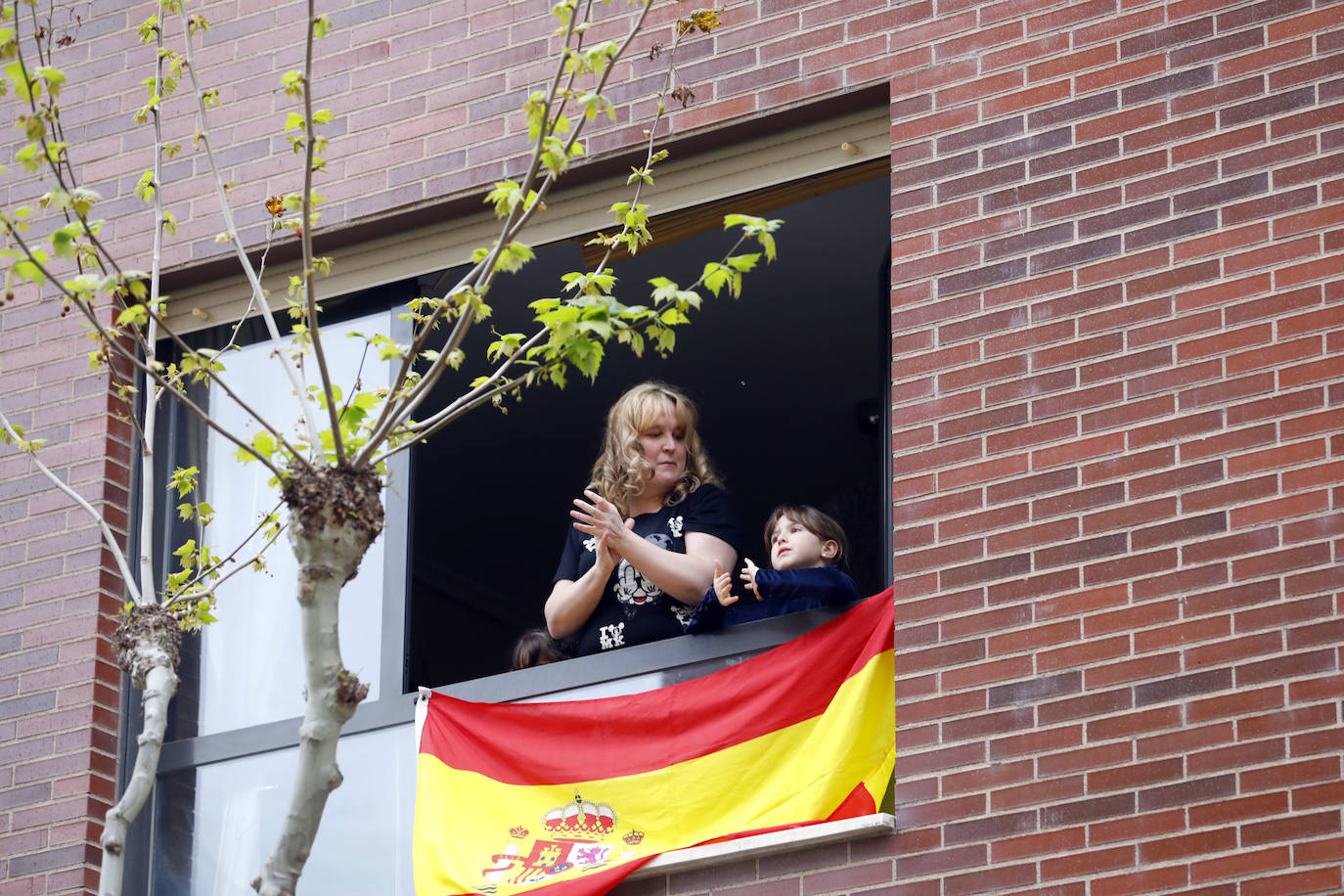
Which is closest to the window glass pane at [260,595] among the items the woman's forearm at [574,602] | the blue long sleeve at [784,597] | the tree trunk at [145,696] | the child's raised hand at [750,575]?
the woman's forearm at [574,602]

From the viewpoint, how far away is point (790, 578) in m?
6.73

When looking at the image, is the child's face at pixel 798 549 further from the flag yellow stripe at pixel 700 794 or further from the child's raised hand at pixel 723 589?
the flag yellow stripe at pixel 700 794

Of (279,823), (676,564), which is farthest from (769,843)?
(279,823)

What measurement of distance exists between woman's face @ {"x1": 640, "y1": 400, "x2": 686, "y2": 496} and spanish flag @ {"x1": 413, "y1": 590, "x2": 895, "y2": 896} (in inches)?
31.9

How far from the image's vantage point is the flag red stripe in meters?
6.53

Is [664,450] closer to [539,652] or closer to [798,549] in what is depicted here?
[798,549]

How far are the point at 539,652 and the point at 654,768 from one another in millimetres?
851

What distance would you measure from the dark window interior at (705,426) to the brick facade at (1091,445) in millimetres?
2042

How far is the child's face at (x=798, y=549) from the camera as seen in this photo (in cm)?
701

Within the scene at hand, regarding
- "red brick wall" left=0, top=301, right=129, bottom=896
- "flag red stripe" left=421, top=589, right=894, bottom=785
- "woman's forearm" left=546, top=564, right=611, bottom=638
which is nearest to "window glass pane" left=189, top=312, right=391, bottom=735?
"red brick wall" left=0, top=301, right=129, bottom=896

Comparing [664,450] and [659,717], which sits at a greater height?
[664,450]

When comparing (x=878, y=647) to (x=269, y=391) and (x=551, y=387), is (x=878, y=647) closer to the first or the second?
(x=269, y=391)

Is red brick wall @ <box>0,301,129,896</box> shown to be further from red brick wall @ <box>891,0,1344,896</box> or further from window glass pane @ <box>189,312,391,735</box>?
red brick wall @ <box>891,0,1344,896</box>

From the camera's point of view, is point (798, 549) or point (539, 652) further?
point (539, 652)
